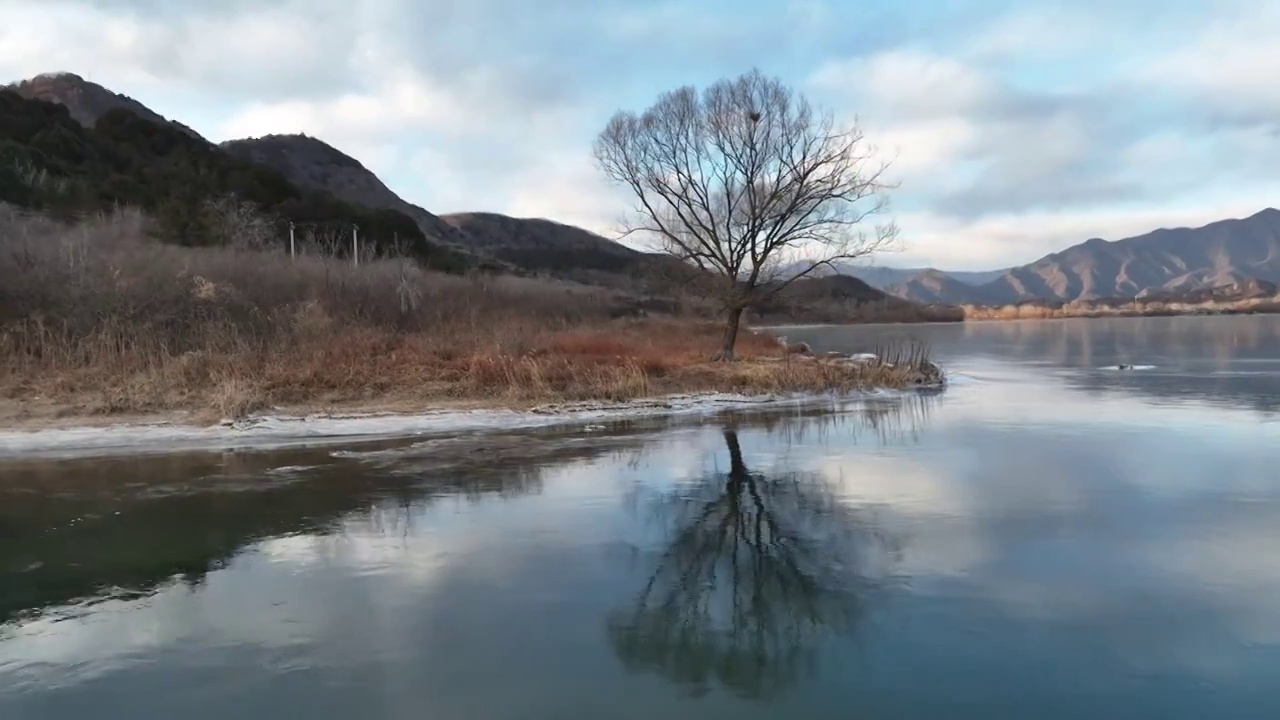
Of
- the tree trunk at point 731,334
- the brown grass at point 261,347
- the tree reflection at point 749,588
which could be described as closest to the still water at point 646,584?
the tree reflection at point 749,588

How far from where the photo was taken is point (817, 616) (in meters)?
6.52

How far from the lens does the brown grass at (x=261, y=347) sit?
17391 mm

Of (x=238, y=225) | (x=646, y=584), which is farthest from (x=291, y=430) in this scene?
(x=238, y=225)

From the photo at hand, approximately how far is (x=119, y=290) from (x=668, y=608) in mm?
19837

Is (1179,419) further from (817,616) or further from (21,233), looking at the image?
(21,233)

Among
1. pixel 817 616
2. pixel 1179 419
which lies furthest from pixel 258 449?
pixel 1179 419

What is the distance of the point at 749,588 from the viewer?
7.12 m

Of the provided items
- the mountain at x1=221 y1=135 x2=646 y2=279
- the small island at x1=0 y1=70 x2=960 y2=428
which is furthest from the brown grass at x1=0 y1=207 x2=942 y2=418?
the mountain at x1=221 y1=135 x2=646 y2=279

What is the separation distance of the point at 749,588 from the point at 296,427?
1107 cm

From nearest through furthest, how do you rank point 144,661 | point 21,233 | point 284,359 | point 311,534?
point 144,661, point 311,534, point 284,359, point 21,233

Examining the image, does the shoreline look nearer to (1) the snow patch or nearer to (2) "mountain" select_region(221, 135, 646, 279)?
(1) the snow patch

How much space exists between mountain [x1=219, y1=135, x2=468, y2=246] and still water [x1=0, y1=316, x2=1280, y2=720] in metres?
124

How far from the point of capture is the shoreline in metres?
14.0

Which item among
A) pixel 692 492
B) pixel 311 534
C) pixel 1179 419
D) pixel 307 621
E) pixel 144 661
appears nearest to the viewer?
pixel 144 661
